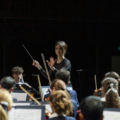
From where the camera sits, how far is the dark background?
305 inches

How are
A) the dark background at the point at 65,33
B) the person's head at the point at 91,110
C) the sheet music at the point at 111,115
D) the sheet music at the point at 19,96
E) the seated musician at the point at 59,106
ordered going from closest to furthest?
1. the person's head at the point at 91,110
2. the seated musician at the point at 59,106
3. the sheet music at the point at 111,115
4. the sheet music at the point at 19,96
5. the dark background at the point at 65,33

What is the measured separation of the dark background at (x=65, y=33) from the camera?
7.75 metres

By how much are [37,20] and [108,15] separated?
2560mm

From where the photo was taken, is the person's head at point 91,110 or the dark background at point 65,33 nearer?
the person's head at point 91,110

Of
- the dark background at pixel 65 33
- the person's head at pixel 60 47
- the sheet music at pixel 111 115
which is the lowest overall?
the sheet music at pixel 111 115

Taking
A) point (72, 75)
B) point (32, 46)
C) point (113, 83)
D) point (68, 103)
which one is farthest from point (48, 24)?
point (68, 103)

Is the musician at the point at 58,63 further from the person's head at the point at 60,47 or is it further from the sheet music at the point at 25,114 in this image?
the sheet music at the point at 25,114

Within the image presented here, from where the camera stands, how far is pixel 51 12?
7723 mm

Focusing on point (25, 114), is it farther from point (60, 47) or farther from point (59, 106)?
point (60, 47)

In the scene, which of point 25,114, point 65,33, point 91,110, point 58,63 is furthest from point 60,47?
point 65,33

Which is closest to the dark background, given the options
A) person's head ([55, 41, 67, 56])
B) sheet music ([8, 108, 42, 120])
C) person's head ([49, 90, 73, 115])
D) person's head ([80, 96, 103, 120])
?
person's head ([55, 41, 67, 56])

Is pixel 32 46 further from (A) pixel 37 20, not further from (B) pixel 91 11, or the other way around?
(B) pixel 91 11

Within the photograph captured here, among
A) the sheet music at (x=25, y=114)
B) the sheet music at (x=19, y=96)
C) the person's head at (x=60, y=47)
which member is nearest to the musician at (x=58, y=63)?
the person's head at (x=60, y=47)

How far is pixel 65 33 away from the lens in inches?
324
